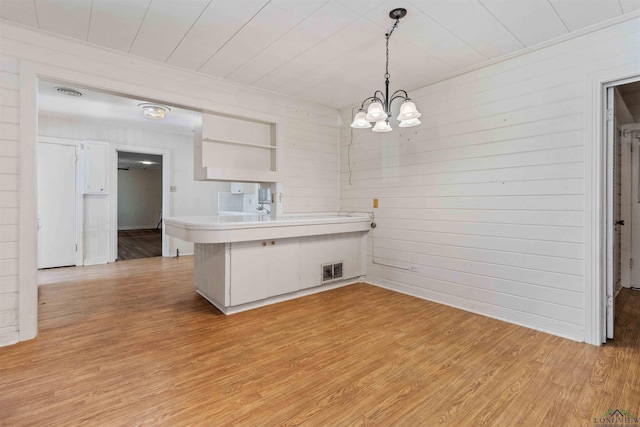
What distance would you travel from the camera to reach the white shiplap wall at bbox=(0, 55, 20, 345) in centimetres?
247

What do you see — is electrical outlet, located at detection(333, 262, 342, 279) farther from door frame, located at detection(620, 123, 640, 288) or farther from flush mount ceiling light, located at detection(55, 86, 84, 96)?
flush mount ceiling light, located at detection(55, 86, 84, 96)

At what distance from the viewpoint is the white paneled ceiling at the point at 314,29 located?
2.27 metres

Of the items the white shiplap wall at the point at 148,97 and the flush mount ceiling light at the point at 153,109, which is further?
the flush mount ceiling light at the point at 153,109

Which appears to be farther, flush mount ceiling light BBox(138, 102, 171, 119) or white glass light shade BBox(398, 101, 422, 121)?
flush mount ceiling light BBox(138, 102, 171, 119)

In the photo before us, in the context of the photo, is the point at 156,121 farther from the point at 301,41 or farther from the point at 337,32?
the point at 337,32

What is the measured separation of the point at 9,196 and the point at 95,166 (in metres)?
3.52

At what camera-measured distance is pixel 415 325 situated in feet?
9.50

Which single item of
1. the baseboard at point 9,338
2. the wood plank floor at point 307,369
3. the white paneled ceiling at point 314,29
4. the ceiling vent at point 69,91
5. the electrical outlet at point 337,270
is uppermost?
the ceiling vent at point 69,91

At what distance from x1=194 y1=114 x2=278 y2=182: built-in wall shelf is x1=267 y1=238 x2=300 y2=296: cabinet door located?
3.30 ft

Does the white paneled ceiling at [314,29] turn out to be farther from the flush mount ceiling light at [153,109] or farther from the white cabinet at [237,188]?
the white cabinet at [237,188]

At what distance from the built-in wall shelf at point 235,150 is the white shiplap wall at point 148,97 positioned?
152mm

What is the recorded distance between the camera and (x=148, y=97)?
3174 mm

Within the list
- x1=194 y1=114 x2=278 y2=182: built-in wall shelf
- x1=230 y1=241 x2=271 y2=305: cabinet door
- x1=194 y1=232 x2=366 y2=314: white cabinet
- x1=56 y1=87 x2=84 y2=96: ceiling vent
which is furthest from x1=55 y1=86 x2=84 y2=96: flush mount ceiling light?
x1=230 y1=241 x2=271 y2=305: cabinet door

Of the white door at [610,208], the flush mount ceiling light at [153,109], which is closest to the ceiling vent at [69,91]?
the flush mount ceiling light at [153,109]
